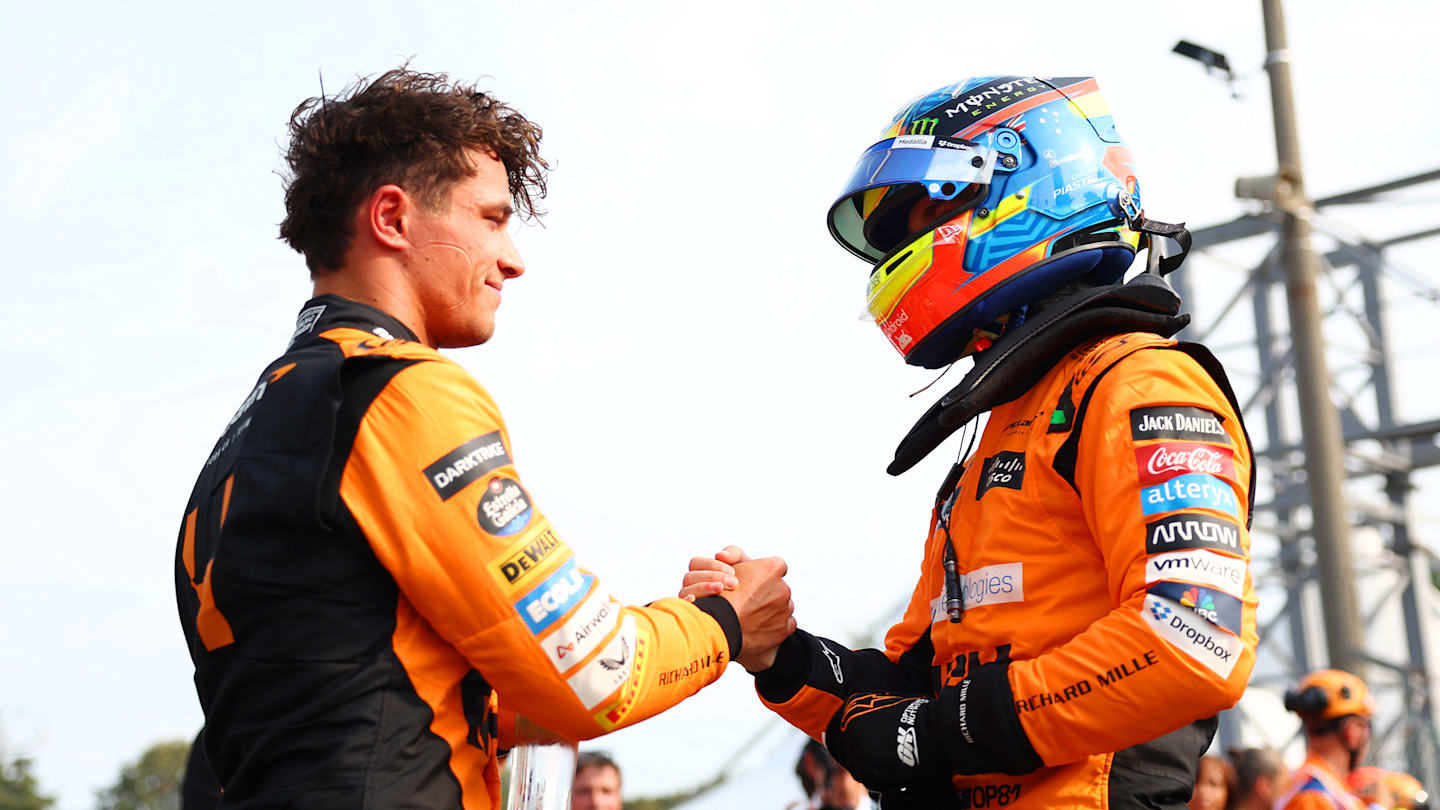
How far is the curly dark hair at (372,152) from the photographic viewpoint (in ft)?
9.86

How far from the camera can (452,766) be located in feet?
8.16

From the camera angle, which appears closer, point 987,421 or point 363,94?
point 363,94

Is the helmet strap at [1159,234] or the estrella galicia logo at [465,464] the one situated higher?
the helmet strap at [1159,234]

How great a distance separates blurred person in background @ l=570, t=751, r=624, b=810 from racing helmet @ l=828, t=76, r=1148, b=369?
4.51m

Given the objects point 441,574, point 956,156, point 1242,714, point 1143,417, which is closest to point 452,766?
point 441,574

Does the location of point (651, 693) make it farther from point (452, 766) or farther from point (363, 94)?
point (363, 94)

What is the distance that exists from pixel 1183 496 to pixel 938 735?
0.70 m

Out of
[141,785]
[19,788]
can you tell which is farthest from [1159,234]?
[141,785]

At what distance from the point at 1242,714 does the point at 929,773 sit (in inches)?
467

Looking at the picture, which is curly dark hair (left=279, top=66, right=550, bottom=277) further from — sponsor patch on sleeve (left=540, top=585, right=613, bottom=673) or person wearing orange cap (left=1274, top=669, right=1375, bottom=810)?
person wearing orange cap (left=1274, top=669, right=1375, bottom=810)

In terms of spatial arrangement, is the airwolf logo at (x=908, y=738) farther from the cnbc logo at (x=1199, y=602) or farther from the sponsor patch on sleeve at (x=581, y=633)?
the sponsor patch on sleeve at (x=581, y=633)

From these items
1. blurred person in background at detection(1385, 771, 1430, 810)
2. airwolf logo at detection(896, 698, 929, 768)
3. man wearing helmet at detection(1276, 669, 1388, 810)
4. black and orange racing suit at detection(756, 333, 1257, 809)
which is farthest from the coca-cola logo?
blurred person in background at detection(1385, 771, 1430, 810)

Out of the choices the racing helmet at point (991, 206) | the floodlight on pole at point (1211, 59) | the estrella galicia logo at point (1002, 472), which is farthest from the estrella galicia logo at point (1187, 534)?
the floodlight on pole at point (1211, 59)

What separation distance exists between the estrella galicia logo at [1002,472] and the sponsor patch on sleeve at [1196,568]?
1.39 feet
